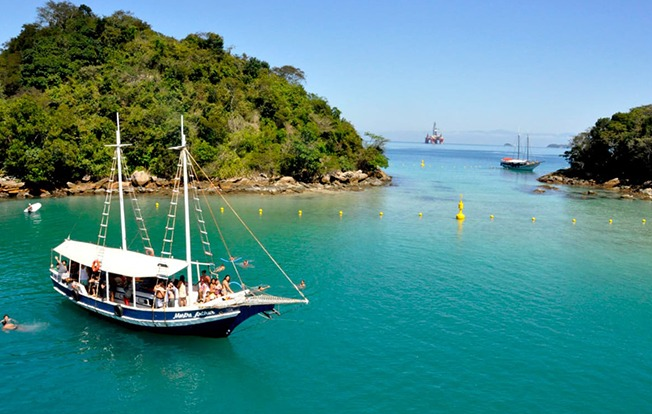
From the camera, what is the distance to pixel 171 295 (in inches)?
982

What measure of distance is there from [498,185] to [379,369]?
299 ft

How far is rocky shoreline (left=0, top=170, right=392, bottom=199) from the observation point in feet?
223

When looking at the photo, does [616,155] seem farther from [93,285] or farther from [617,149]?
[93,285]

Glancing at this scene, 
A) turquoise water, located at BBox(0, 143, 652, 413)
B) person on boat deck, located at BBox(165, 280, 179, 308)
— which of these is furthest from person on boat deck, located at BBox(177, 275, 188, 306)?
turquoise water, located at BBox(0, 143, 652, 413)

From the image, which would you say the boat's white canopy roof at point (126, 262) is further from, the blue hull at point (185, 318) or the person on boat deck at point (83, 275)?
the blue hull at point (185, 318)

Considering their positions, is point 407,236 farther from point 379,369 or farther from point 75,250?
point 75,250

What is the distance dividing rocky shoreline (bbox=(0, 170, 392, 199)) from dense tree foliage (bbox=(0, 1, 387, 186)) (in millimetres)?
1737

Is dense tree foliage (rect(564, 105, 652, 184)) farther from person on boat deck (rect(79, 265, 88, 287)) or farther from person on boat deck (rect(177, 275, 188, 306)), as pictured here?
person on boat deck (rect(79, 265, 88, 287))

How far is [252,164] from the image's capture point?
273 ft

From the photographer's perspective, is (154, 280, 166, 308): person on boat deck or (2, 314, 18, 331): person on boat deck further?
(2, 314, 18, 331): person on boat deck

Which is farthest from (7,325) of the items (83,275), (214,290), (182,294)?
(214,290)

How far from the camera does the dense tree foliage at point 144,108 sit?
230 feet

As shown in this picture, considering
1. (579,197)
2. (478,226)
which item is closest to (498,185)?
(579,197)

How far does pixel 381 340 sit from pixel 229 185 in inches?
2263
